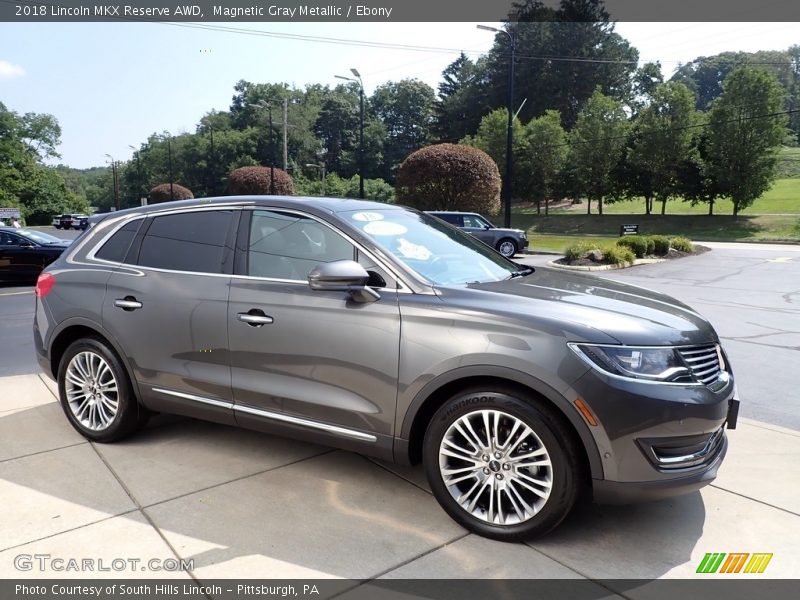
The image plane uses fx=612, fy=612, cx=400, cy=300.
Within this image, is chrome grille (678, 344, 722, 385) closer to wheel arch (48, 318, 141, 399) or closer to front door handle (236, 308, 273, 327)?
front door handle (236, 308, 273, 327)

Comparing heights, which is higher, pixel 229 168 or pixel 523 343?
pixel 229 168

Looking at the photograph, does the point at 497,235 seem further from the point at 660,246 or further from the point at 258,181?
the point at 258,181

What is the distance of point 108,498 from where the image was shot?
3.51 meters

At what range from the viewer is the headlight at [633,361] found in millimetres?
2775

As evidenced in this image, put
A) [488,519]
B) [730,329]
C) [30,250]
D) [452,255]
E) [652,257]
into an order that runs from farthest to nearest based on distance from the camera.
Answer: [652,257] < [30,250] < [730,329] < [452,255] < [488,519]

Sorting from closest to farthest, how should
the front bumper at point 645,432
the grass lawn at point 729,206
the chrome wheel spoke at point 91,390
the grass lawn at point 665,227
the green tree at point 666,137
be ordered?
the front bumper at point 645,432 < the chrome wheel spoke at point 91,390 < the grass lawn at point 665,227 < the green tree at point 666,137 < the grass lawn at point 729,206

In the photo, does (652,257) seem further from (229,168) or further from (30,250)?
(229,168)

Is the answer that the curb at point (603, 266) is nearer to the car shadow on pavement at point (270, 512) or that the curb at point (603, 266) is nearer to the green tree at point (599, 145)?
the car shadow on pavement at point (270, 512)

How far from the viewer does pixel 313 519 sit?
10.7 ft

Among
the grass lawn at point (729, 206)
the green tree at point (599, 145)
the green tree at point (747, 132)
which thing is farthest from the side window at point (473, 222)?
the grass lawn at point (729, 206)

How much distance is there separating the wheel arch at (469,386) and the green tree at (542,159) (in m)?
45.8

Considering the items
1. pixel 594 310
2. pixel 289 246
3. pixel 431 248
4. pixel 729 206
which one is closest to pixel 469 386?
pixel 594 310

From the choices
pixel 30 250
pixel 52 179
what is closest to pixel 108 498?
pixel 30 250

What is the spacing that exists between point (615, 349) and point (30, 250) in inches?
594
